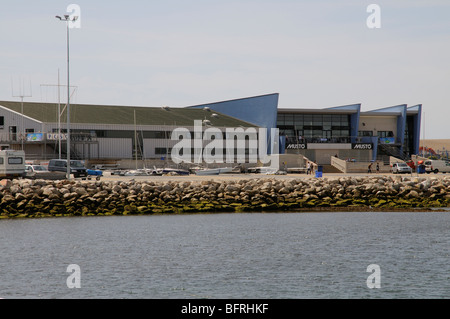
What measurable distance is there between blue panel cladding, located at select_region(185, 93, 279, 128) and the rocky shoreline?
2084 inches

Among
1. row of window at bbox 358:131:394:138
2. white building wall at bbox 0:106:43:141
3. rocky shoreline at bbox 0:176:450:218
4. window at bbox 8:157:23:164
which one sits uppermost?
white building wall at bbox 0:106:43:141

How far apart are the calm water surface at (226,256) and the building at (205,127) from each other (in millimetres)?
49474

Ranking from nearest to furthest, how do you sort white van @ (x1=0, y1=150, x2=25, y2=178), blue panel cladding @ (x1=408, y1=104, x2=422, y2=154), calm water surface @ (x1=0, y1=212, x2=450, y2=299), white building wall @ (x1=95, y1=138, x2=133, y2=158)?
calm water surface @ (x1=0, y1=212, x2=450, y2=299), white van @ (x1=0, y1=150, x2=25, y2=178), white building wall @ (x1=95, y1=138, x2=133, y2=158), blue panel cladding @ (x1=408, y1=104, x2=422, y2=154)

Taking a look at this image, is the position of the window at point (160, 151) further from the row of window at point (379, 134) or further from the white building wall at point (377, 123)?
the white building wall at point (377, 123)

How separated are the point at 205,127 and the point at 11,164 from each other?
153ft

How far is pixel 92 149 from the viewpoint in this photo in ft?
287

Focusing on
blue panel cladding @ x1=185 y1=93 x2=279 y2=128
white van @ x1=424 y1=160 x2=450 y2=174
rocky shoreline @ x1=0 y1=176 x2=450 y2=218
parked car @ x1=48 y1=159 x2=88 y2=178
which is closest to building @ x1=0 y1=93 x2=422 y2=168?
blue panel cladding @ x1=185 y1=93 x2=279 y2=128

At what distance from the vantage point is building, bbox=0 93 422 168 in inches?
3388

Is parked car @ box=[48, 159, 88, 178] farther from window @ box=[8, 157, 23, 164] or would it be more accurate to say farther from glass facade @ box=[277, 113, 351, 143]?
glass facade @ box=[277, 113, 351, 143]

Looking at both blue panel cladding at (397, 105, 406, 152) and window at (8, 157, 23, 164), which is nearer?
window at (8, 157, 23, 164)

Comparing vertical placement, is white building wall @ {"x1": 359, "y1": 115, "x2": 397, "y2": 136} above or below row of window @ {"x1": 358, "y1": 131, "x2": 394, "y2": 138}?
above

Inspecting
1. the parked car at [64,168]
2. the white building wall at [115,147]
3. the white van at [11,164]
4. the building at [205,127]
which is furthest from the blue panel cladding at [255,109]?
the white van at [11,164]
